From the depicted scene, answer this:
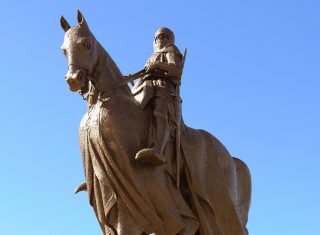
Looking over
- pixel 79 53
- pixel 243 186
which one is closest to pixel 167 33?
pixel 79 53

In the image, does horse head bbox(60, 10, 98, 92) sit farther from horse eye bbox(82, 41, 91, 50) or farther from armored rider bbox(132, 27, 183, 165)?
armored rider bbox(132, 27, 183, 165)

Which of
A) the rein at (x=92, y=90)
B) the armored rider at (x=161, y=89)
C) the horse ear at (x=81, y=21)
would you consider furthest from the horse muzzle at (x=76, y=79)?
the armored rider at (x=161, y=89)

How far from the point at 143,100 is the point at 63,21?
5.07 feet

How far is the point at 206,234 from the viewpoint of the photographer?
372 inches

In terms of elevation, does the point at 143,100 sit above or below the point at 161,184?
above

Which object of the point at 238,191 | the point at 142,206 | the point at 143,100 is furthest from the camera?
the point at 238,191

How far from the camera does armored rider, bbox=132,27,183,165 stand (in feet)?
29.6

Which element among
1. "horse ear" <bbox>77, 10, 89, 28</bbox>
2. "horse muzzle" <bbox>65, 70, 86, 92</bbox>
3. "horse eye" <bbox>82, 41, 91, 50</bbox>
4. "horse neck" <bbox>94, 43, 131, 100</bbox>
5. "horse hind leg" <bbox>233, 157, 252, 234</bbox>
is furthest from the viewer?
"horse hind leg" <bbox>233, 157, 252, 234</bbox>

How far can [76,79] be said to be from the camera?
29.3ft

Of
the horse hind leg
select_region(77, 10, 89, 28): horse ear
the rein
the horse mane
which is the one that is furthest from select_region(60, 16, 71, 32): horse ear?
the horse hind leg

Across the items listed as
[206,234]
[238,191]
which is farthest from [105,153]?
[238,191]

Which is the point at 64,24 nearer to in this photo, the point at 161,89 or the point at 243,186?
the point at 161,89

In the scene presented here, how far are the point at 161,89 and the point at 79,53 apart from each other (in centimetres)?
131

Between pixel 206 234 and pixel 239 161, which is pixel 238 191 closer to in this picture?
pixel 239 161
